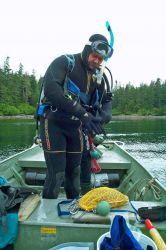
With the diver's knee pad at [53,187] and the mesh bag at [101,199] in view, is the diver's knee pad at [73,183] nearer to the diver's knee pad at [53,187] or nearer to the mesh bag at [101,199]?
the diver's knee pad at [53,187]

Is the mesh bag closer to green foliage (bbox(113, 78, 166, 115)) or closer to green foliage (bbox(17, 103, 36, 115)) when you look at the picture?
green foliage (bbox(17, 103, 36, 115))

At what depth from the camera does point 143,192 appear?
5.25 metres

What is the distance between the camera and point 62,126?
4562 millimetres

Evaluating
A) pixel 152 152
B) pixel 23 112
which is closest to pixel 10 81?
pixel 23 112

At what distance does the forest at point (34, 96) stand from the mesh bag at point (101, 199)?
81.7 m


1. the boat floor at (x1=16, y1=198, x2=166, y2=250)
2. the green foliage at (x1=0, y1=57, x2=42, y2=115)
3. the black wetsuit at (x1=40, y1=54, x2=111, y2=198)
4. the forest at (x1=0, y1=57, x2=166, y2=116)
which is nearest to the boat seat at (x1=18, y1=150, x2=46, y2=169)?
the black wetsuit at (x1=40, y1=54, x2=111, y2=198)

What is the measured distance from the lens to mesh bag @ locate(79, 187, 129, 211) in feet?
12.6

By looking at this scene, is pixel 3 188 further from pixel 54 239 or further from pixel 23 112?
pixel 23 112

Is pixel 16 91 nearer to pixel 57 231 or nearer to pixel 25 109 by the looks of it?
pixel 25 109

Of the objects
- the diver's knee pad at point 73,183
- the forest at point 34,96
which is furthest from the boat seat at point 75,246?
the forest at point 34,96

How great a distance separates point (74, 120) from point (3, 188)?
51.3 inches

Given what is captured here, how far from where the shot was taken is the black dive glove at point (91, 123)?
442 centimetres

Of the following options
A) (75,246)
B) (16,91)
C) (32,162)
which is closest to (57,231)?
(75,246)

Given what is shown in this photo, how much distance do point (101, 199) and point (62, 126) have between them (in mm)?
1189
